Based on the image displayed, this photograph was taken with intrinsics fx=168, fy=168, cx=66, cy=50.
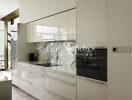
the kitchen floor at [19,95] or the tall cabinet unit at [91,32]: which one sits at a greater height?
the tall cabinet unit at [91,32]

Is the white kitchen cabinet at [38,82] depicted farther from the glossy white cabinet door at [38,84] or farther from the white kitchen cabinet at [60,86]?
the white kitchen cabinet at [60,86]

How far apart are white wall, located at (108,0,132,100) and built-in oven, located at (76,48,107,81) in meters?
0.14

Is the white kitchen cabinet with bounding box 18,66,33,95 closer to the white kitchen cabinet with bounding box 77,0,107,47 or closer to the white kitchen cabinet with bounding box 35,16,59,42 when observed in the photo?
the white kitchen cabinet with bounding box 35,16,59,42

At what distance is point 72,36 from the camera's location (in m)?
3.23

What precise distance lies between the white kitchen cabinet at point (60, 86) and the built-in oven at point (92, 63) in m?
0.31

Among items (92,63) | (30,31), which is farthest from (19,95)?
(92,63)

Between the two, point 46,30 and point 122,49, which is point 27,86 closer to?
Result: point 46,30

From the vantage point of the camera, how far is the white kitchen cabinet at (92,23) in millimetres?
2391

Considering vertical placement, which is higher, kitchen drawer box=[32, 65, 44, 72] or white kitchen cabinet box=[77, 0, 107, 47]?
white kitchen cabinet box=[77, 0, 107, 47]

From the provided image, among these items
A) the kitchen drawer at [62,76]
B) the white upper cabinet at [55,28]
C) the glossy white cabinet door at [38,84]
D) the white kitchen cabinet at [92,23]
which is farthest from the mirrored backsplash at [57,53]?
the white kitchen cabinet at [92,23]

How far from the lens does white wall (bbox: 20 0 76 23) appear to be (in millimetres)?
3457

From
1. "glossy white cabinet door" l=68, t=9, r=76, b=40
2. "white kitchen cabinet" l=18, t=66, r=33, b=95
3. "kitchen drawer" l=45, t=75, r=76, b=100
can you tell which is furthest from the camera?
"white kitchen cabinet" l=18, t=66, r=33, b=95

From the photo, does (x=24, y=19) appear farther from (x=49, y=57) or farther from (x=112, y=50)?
(x=112, y=50)

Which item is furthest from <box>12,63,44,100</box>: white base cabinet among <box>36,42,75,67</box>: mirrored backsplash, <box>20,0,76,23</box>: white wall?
<box>20,0,76,23</box>: white wall
